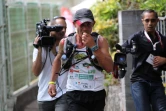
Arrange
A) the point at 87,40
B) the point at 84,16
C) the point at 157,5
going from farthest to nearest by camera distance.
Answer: the point at 157,5 → the point at 84,16 → the point at 87,40

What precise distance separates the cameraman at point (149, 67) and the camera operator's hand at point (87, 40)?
1.44 m

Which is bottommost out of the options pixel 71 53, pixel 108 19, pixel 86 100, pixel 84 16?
pixel 86 100

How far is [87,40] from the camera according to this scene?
4.00m

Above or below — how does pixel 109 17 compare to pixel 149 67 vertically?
above

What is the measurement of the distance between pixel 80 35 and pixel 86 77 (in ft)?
1.42

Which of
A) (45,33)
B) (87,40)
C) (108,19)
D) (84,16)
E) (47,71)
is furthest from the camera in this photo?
(108,19)

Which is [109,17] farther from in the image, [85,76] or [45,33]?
[85,76]

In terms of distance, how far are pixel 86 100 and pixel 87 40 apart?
2.06 ft

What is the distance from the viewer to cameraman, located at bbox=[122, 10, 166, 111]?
5199 mm

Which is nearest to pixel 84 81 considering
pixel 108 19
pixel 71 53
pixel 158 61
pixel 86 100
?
pixel 86 100

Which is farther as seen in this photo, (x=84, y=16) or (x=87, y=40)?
(x=84, y=16)

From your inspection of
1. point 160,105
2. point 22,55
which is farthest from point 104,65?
point 22,55

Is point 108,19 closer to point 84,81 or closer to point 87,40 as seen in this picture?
point 84,81

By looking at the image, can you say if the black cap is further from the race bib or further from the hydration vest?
the race bib
